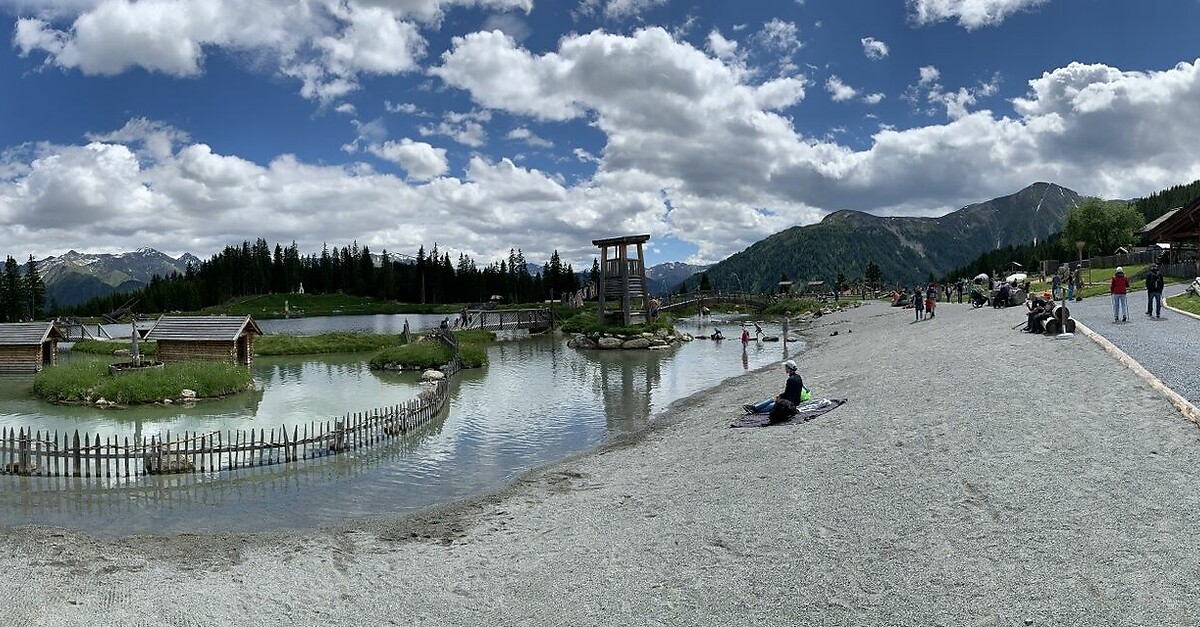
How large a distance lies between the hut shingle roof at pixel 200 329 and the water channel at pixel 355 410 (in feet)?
11.7

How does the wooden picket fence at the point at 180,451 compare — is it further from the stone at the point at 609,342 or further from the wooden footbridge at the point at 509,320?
the wooden footbridge at the point at 509,320

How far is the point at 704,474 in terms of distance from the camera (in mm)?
16594

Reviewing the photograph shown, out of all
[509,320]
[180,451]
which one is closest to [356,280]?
[509,320]

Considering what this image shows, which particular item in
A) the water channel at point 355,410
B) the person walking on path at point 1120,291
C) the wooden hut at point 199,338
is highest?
the person walking on path at point 1120,291

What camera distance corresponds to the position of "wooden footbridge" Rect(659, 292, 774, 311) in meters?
114

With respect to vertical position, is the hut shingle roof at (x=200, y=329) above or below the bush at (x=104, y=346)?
above

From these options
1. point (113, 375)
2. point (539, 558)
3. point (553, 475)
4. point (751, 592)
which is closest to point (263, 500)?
point (553, 475)

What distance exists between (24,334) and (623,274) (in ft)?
158

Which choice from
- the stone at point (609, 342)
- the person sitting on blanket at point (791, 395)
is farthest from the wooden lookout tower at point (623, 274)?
the person sitting on blanket at point (791, 395)

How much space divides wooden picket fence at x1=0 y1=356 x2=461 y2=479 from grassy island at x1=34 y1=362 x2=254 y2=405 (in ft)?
20.4

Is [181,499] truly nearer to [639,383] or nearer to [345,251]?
[639,383]

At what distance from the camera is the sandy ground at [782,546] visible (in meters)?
9.30

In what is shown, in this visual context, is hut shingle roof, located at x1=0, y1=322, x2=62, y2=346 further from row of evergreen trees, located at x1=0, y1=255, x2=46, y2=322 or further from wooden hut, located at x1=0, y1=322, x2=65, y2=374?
row of evergreen trees, located at x1=0, y1=255, x2=46, y2=322

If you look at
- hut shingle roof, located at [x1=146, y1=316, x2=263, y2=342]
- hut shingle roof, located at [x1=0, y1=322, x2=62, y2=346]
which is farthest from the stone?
hut shingle roof, located at [x1=0, y1=322, x2=62, y2=346]
